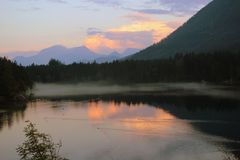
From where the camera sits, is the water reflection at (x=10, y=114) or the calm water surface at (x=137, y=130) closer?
the calm water surface at (x=137, y=130)

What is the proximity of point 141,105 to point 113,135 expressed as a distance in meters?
45.6

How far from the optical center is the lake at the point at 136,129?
168 ft

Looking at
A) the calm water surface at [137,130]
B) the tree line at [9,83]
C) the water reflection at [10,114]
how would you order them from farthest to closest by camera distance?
1. the tree line at [9,83]
2. the water reflection at [10,114]
3. the calm water surface at [137,130]

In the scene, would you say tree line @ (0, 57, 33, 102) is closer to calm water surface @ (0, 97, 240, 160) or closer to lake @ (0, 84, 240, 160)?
lake @ (0, 84, 240, 160)

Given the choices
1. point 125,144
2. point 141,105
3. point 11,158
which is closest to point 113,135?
point 125,144

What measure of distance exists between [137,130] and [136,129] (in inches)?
49.4

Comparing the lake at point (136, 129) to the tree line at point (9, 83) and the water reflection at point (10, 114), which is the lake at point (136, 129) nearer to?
the water reflection at point (10, 114)

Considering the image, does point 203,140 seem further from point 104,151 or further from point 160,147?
point 104,151

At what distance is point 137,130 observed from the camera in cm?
6912

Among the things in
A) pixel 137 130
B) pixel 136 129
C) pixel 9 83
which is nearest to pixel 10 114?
pixel 9 83

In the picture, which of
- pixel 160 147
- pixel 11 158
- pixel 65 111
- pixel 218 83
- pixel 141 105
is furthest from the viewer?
pixel 218 83

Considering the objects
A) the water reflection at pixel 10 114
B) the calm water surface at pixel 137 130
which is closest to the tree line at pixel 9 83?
the water reflection at pixel 10 114

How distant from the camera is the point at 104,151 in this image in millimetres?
52531

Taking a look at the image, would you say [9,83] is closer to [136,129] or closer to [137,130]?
[136,129]
